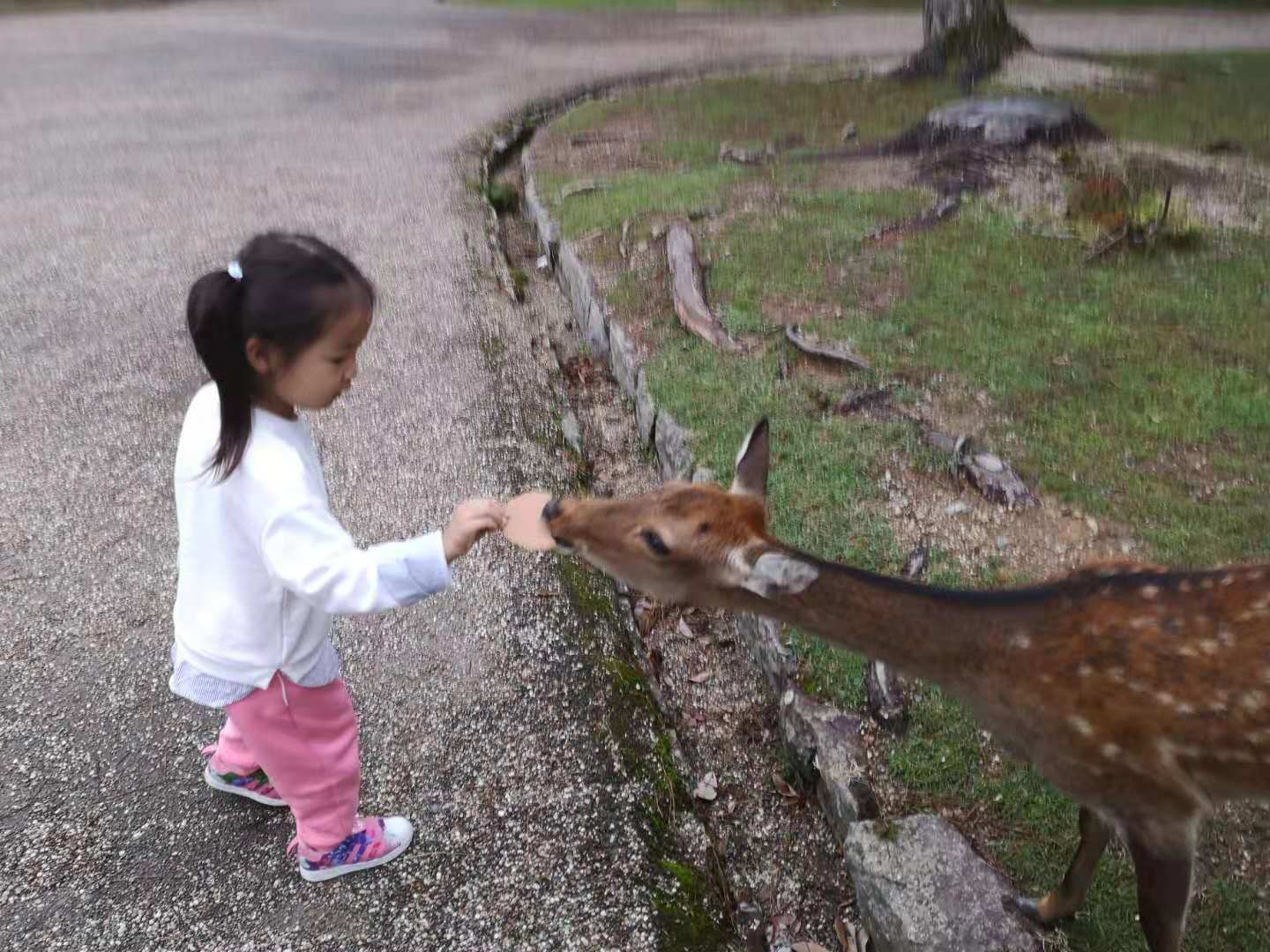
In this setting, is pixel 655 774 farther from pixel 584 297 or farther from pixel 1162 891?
pixel 584 297

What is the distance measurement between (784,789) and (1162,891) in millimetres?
1200

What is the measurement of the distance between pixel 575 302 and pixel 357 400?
185cm

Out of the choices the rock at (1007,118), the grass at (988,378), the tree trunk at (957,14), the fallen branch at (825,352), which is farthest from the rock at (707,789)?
the tree trunk at (957,14)

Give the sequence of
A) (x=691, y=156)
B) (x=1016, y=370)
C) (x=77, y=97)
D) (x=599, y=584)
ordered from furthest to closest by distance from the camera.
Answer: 1. (x=77, y=97)
2. (x=691, y=156)
3. (x=1016, y=370)
4. (x=599, y=584)

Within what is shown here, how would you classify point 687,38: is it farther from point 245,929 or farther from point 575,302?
point 245,929

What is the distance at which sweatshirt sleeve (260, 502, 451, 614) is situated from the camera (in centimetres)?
217

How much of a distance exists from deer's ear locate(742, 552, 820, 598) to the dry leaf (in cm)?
100

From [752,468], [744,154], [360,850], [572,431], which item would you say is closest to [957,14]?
[744,154]

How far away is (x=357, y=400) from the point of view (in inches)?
208

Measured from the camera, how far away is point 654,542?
275cm

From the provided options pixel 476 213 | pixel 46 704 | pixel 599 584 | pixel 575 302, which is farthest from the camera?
pixel 476 213

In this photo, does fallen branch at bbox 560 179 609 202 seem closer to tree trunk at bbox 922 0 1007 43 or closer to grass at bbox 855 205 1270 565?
grass at bbox 855 205 1270 565

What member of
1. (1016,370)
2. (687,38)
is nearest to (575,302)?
(1016,370)

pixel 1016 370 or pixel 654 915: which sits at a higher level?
pixel 1016 370
